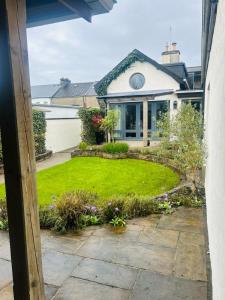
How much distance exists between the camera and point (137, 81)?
1616cm

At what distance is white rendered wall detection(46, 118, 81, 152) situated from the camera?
1408 centimetres

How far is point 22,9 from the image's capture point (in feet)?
5.62

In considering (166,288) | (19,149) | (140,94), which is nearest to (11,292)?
(166,288)

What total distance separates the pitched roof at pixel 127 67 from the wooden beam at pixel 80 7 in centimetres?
1381

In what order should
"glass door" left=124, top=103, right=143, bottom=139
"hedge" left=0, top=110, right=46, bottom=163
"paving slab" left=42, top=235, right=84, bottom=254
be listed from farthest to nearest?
"glass door" left=124, top=103, right=143, bottom=139
"hedge" left=0, top=110, right=46, bottom=163
"paving slab" left=42, top=235, right=84, bottom=254

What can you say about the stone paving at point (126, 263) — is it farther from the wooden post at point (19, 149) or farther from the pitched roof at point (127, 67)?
the pitched roof at point (127, 67)

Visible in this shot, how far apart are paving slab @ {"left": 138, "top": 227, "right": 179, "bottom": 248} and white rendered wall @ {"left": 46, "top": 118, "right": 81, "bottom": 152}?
10504mm

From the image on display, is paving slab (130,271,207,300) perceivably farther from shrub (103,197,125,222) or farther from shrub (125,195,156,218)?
shrub (125,195,156,218)

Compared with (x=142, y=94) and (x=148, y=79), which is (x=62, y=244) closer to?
(x=142, y=94)

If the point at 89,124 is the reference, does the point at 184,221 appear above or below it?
below

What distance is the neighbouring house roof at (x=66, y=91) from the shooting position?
98.8 feet

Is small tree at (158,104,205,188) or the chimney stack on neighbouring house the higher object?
the chimney stack on neighbouring house

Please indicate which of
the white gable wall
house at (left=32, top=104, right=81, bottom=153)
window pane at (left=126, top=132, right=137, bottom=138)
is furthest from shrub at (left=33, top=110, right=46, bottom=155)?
the white gable wall

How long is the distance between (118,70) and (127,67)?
2.02 feet
